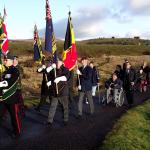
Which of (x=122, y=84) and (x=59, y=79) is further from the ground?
(x=59, y=79)

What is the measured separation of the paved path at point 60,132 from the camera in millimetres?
12086

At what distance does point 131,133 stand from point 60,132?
2.18 metres

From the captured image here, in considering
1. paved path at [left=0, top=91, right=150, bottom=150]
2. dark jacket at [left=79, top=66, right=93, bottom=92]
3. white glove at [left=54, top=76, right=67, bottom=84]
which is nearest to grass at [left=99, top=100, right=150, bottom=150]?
paved path at [left=0, top=91, right=150, bottom=150]

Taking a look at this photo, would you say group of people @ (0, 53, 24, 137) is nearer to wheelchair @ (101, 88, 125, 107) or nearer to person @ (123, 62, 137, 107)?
wheelchair @ (101, 88, 125, 107)

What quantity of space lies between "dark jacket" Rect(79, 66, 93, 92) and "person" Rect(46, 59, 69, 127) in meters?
2.46

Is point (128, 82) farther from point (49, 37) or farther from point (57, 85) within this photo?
point (57, 85)

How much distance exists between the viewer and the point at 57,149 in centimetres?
1162

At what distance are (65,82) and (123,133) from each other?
2.61 m

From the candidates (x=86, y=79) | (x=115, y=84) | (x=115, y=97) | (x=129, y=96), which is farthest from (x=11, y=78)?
(x=129, y=96)

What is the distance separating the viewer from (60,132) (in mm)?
13914

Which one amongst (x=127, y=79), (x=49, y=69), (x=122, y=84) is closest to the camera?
(x=49, y=69)

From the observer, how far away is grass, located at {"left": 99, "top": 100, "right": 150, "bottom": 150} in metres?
12.4

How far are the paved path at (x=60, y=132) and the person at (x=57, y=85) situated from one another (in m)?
0.63

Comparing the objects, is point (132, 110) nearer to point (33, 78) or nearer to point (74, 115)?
point (74, 115)
